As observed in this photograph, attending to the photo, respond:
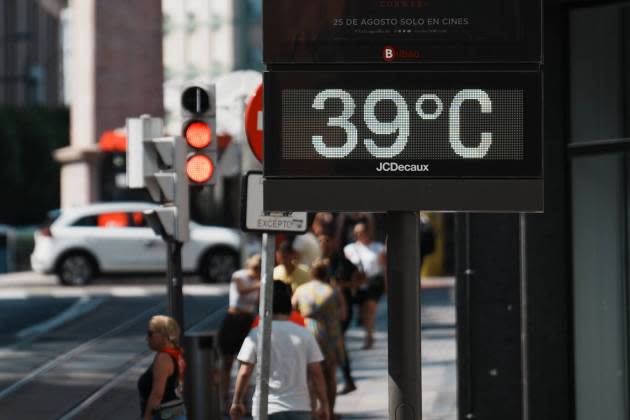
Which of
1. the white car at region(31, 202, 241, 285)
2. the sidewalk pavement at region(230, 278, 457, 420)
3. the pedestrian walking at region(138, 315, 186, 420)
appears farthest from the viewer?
the white car at region(31, 202, 241, 285)

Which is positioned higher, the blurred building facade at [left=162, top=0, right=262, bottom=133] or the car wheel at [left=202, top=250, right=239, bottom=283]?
the blurred building facade at [left=162, top=0, right=262, bottom=133]

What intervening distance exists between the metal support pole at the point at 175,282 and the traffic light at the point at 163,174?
19 centimetres

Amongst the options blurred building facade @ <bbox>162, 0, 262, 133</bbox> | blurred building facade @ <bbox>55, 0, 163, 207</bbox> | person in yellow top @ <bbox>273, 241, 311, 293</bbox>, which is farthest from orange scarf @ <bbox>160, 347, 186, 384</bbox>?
blurred building facade @ <bbox>162, 0, 262, 133</bbox>

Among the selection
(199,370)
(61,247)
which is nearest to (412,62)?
(199,370)

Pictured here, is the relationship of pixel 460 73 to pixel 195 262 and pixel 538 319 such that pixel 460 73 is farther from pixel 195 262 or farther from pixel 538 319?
pixel 195 262

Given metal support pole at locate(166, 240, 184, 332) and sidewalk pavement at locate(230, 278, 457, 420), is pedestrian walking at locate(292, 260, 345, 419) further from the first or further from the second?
sidewalk pavement at locate(230, 278, 457, 420)

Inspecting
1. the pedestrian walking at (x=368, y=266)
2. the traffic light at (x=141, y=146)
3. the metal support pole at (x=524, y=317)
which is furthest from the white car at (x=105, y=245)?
the metal support pole at (x=524, y=317)

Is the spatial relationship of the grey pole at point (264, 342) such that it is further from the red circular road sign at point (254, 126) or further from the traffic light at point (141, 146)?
the traffic light at point (141, 146)

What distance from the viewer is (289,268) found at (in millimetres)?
12977

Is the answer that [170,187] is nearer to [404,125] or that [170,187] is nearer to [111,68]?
[404,125]

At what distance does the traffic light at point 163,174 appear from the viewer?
39.8ft

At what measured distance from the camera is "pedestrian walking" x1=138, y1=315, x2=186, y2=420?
9734mm

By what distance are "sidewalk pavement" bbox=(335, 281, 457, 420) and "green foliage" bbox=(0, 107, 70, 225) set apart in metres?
55.3

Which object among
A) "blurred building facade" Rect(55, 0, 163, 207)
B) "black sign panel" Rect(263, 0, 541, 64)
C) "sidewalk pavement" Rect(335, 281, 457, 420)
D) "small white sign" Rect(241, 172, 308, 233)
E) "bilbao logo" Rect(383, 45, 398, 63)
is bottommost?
"sidewalk pavement" Rect(335, 281, 457, 420)
